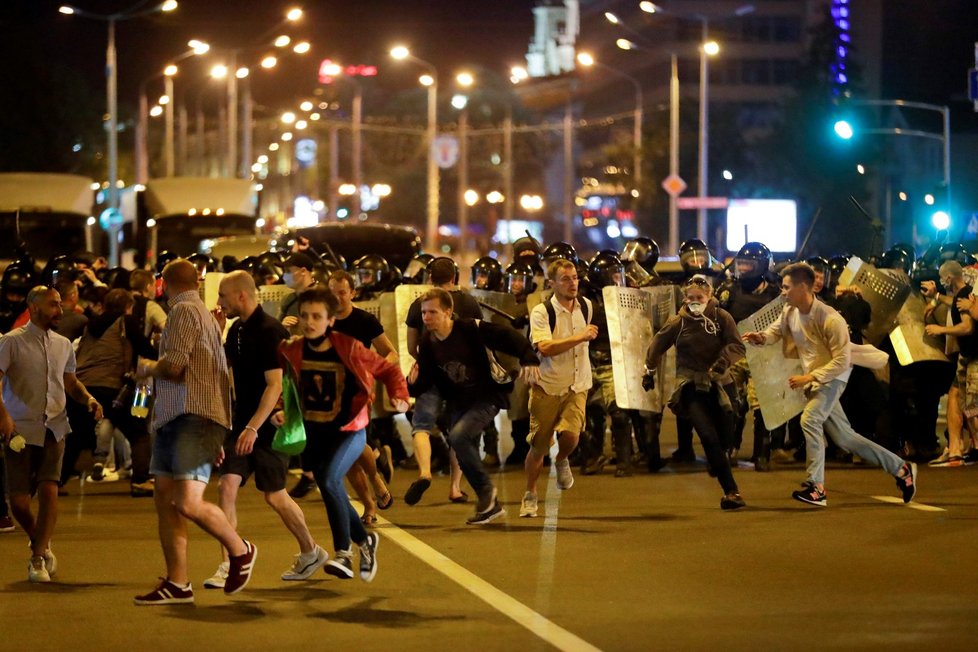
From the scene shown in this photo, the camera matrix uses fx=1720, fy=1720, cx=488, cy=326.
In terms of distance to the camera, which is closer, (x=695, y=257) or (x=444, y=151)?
(x=695, y=257)

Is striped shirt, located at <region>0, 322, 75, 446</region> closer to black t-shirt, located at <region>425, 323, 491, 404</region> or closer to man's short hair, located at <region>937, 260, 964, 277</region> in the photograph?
black t-shirt, located at <region>425, 323, 491, 404</region>

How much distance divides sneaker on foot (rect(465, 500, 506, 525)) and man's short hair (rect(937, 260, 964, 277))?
5.70 m

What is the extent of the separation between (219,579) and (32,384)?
72.3 inches

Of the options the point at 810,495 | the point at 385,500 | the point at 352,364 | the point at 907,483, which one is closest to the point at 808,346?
the point at 810,495

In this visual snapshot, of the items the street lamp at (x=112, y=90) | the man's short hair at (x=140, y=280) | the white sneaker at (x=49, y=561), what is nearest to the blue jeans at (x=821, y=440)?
the white sneaker at (x=49, y=561)

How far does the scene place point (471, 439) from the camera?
1146 centimetres

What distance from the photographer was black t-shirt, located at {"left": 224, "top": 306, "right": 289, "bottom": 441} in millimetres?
8906

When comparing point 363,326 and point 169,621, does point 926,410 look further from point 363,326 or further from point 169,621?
point 169,621

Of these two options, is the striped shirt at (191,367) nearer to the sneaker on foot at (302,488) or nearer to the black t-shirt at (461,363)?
the black t-shirt at (461,363)

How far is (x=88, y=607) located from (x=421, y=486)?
3.33m

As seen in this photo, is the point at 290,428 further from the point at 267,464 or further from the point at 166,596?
the point at 166,596

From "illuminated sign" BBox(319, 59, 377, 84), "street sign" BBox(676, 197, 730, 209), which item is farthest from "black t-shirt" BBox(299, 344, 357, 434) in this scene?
"illuminated sign" BBox(319, 59, 377, 84)

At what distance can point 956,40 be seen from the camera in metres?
81.9

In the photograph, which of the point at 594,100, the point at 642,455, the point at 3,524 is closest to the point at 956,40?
the point at 594,100
